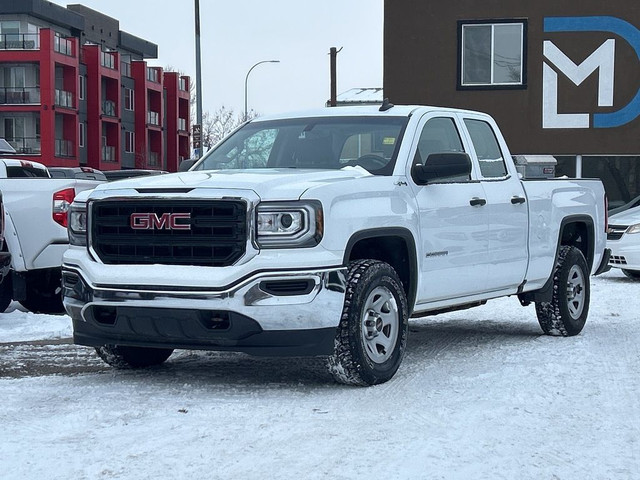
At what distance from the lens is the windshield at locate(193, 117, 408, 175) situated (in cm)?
839

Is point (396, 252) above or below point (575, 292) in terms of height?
above

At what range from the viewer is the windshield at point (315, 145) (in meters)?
8.39

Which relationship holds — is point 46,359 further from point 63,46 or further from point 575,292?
point 63,46

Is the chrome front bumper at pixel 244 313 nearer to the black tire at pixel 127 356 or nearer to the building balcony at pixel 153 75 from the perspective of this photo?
the black tire at pixel 127 356

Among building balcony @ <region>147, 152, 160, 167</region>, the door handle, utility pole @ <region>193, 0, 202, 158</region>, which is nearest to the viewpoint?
the door handle

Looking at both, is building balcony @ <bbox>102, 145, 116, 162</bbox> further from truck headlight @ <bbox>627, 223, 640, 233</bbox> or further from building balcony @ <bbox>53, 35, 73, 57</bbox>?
truck headlight @ <bbox>627, 223, 640, 233</bbox>

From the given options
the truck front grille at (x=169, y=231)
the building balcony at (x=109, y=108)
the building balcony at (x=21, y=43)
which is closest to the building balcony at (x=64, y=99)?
the building balcony at (x=21, y=43)

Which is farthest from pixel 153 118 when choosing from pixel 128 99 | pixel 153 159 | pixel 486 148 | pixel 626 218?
pixel 486 148

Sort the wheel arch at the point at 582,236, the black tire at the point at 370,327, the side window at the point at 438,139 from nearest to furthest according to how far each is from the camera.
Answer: the black tire at the point at 370,327 < the side window at the point at 438,139 < the wheel arch at the point at 582,236

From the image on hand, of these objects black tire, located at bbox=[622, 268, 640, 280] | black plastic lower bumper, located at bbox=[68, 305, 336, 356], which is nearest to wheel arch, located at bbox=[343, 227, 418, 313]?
black plastic lower bumper, located at bbox=[68, 305, 336, 356]

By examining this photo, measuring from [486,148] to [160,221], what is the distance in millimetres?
3367

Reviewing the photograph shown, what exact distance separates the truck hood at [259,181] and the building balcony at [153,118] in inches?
2785

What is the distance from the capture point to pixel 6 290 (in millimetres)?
11164

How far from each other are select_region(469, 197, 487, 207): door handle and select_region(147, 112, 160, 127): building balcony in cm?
7001
